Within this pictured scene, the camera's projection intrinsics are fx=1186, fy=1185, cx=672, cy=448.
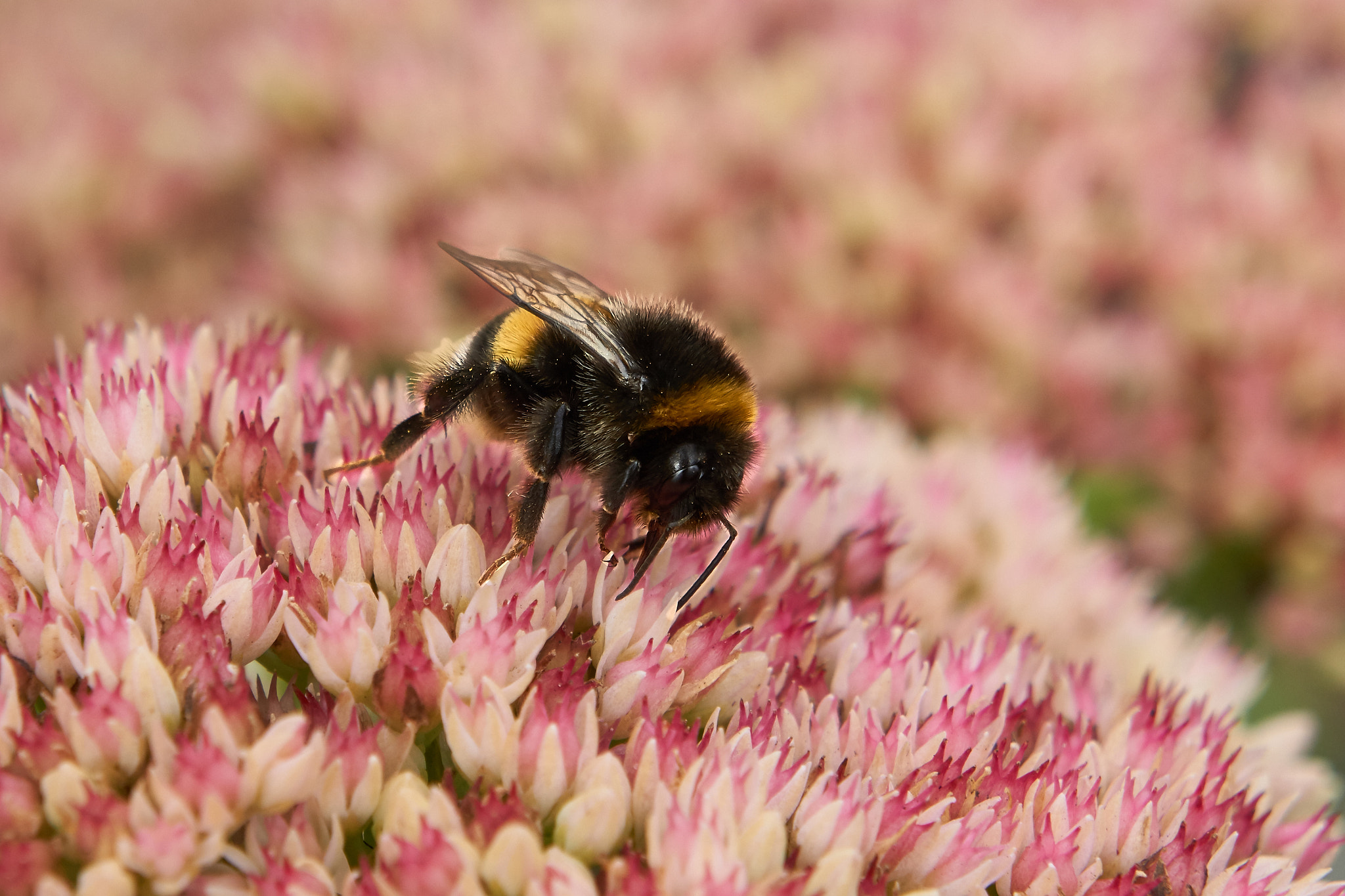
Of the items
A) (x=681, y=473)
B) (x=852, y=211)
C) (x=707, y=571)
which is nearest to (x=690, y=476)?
(x=681, y=473)

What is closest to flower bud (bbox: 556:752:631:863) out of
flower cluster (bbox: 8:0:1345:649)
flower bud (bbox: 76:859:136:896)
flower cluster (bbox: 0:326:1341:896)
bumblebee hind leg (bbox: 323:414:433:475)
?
flower cluster (bbox: 0:326:1341:896)

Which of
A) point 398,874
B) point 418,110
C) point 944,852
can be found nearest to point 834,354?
point 418,110

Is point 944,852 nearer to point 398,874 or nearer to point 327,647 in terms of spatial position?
point 398,874

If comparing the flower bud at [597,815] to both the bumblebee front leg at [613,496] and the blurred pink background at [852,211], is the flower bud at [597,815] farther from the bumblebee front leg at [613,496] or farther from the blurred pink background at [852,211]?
the blurred pink background at [852,211]

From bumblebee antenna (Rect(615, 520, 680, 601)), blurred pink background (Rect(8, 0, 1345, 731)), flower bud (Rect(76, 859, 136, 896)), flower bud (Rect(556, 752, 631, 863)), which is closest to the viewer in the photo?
flower bud (Rect(76, 859, 136, 896))

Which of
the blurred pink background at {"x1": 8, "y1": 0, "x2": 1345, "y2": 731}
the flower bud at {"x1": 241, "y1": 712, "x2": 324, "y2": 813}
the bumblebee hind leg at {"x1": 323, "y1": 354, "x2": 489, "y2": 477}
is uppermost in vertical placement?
the blurred pink background at {"x1": 8, "y1": 0, "x2": 1345, "y2": 731}

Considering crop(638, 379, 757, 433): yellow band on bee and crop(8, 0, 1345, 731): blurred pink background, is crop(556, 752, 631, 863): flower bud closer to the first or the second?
crop(638, 379, 757, 433): yellow band on bee

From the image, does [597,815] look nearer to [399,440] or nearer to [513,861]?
[513,861]

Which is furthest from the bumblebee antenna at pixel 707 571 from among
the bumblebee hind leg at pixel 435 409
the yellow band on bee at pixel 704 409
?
the bumblebee hind leg at pixel 435 409
